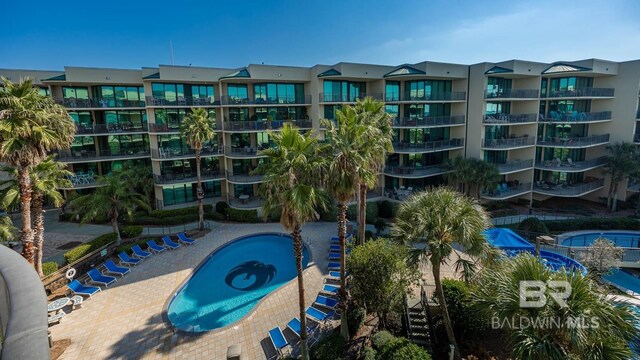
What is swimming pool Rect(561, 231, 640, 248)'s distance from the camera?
26.3 meters

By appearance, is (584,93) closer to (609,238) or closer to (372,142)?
(609,238)

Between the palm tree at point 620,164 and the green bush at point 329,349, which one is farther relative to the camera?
the palm tree at point 620,164

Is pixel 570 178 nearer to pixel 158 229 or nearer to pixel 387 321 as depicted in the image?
pixel 387 321

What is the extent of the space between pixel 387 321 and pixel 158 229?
70.8 ft

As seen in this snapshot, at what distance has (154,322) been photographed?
16109 millimetres

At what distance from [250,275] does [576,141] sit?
33457mm

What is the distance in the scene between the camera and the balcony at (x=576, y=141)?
32.7 m

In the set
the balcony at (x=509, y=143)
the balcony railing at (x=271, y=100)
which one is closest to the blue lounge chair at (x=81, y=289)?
the balcony railing at (x=271, y=100)

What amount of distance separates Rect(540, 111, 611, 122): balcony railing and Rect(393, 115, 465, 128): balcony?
340 inches

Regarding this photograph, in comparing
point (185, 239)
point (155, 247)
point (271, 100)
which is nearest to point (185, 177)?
point (185, 239)

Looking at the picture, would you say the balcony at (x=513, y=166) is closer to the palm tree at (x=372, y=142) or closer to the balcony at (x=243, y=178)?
the palm tree at (x=372, y=142)

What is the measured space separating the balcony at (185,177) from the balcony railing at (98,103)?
8245 mm

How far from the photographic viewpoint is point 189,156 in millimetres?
32250

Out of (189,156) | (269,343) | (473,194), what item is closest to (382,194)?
(473,194)
